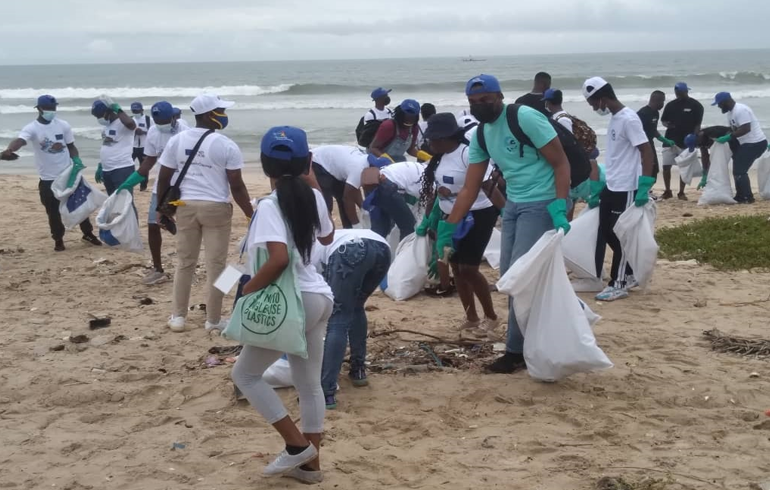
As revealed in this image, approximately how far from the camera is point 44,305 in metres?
7.01

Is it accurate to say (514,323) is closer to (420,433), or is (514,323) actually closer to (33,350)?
(420,433)

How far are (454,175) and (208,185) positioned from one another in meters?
1.68

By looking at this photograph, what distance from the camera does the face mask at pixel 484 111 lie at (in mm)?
4695

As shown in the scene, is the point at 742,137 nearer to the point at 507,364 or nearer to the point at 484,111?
the point at 507,364

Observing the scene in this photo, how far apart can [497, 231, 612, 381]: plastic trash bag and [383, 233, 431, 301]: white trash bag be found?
82.3 inches

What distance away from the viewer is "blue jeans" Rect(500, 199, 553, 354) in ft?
15.6

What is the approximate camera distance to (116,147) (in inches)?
359

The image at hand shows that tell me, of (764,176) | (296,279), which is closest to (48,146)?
(296,279)

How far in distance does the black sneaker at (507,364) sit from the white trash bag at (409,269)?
181 centimetres

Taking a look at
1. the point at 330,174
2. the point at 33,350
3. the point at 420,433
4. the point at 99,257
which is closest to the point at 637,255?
the point at 330,174

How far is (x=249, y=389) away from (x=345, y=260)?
0.91 m

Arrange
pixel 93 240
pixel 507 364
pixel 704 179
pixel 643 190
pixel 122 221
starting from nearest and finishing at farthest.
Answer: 1. pixel 507 364
2. pixel 643 190
3. pixel 122 221
4. pixel 93 240
5. pixel 704 179

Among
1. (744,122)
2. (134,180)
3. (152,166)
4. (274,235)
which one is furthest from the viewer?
(744,122)

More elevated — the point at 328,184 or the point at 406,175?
the point at 406,175
